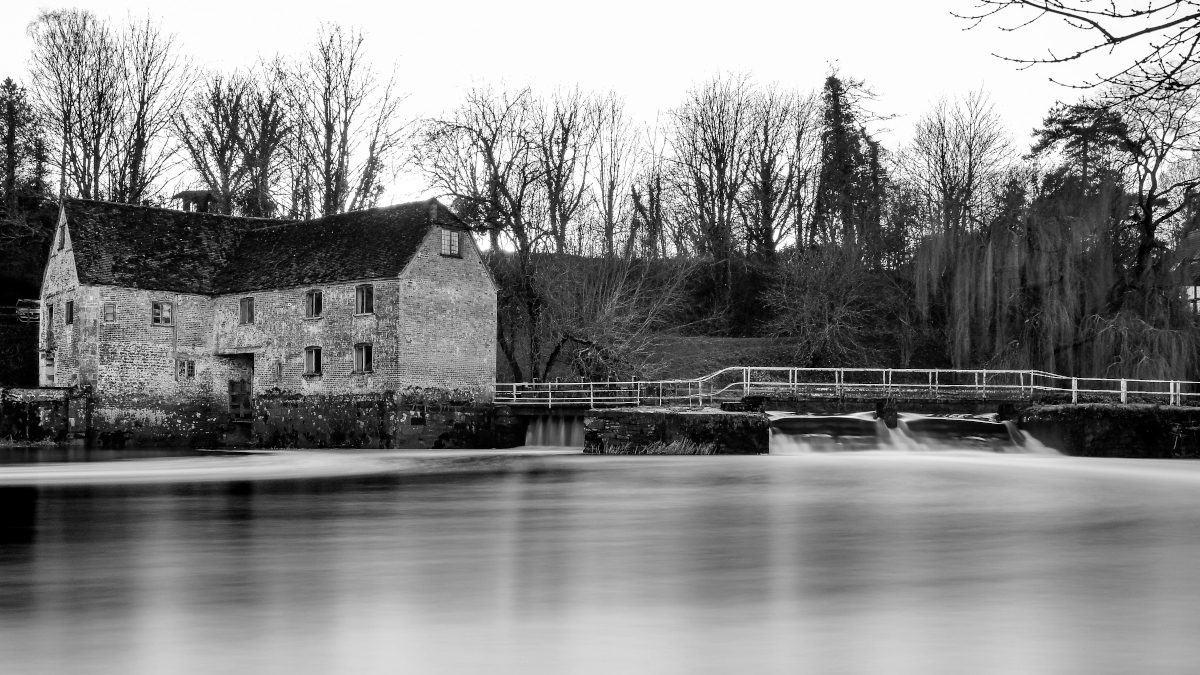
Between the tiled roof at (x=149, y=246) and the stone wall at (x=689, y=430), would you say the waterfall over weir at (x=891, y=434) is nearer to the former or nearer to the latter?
the stone wall at (x=689, y=430)

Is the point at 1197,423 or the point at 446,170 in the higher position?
the point at 446,170

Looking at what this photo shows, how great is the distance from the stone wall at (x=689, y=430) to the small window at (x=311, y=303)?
14343mm

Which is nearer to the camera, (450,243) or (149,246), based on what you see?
(450,243)

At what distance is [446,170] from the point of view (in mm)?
46688

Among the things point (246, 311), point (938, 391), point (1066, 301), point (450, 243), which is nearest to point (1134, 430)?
point (1066, 301)

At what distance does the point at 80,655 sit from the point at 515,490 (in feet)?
46.6

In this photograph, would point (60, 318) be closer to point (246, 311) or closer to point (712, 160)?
point (246, 311)

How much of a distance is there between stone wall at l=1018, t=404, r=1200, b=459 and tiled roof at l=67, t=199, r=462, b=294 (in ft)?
71.9

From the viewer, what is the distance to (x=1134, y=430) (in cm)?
3247

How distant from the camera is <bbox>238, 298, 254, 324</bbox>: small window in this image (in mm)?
44062

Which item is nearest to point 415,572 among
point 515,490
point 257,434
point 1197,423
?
point 515,490

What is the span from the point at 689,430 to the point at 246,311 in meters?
20.3

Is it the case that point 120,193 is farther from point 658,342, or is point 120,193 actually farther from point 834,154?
point 834,154

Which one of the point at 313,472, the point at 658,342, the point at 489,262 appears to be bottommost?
the point at 313,472
